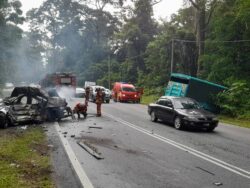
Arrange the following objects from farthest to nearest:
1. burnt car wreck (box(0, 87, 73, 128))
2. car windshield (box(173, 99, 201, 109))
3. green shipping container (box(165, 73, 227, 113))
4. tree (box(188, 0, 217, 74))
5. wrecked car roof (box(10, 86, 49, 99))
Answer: tree (box(188, 0, 217, 74))
green shipping container (box(165, 73, 227, 113))
wrecked car roof (box(10, 86, 49, 99))
car windshield (box(173, 99, 201, 109))
burnt car wreck (box(0, 87, 73, 128))

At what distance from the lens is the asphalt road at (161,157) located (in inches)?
313

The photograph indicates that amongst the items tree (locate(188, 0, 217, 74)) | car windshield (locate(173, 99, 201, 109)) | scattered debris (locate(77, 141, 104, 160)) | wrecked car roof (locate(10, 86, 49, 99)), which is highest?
tree (locate(188, 0, 217, 74))

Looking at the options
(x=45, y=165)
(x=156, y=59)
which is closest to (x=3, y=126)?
(x=45, y=165)

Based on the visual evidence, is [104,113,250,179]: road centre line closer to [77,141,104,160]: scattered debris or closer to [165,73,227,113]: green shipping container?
[77,141,104,160]: scattered debris

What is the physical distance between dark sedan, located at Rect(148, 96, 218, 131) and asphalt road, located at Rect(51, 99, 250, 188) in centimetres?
45

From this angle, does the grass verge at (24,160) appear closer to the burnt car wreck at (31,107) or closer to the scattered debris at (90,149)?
the scattered debris at (90,149)

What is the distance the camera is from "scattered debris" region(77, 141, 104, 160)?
1031 centimetres

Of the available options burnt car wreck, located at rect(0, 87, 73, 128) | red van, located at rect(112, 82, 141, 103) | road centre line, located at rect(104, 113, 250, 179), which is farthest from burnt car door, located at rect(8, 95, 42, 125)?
red van, located at rect(112, 82, 141, 103)

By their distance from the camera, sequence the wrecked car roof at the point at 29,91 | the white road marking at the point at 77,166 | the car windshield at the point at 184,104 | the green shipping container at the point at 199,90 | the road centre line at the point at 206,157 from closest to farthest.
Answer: the white road marking at the point at 77,166 → the road centre line at the point at 206,157 → the car windshield at the point at 184,104 → the wrecked car roof at the point at 29,91 → the green shipping container at the point at 199,90

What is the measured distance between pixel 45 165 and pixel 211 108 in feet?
66.2

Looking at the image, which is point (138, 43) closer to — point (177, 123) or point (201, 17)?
point (201, 17)

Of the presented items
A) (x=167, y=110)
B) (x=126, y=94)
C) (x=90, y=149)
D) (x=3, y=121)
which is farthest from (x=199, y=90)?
(x=90, y=149)

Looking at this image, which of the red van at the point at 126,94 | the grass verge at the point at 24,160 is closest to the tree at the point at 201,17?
the red van at the point at 126,94

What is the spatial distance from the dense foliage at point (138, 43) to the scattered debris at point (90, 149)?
1533cm
